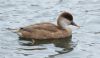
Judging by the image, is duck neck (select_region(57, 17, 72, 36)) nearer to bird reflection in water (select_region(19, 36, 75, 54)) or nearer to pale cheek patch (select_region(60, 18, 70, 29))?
pale cheek patch (select_region(60, 18, 70, 29))

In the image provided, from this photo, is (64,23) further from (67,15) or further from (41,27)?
(41,27)

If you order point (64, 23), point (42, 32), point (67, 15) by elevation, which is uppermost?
point (67, 15)

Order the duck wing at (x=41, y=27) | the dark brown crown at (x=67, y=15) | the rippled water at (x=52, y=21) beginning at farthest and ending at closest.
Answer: the dark brown crown at (x=67, y=15) → the duck wing at (x=41, y=27) → the rippled water at (x=52, y=21)

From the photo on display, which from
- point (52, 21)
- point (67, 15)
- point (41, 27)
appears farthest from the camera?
point (52, 21)

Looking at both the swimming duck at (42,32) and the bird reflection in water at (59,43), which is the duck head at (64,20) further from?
the bird reflection in water at (59,43)

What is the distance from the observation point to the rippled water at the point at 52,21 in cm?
1192

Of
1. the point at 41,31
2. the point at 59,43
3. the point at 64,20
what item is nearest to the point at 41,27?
the point at 41,31

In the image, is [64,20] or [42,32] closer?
[42,32]

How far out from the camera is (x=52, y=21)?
14672 millimetres

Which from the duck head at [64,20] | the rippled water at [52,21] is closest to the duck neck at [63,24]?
the duck head at [64,20]

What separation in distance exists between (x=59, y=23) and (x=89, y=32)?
968 mm

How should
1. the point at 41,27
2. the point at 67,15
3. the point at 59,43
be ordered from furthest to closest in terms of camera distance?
the point at 67,15
the point at 41,27
the point at 59,43

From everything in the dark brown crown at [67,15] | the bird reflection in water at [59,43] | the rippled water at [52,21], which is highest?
the dark brown crown at [67,15]

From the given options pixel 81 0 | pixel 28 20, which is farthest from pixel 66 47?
pixel 81 0
